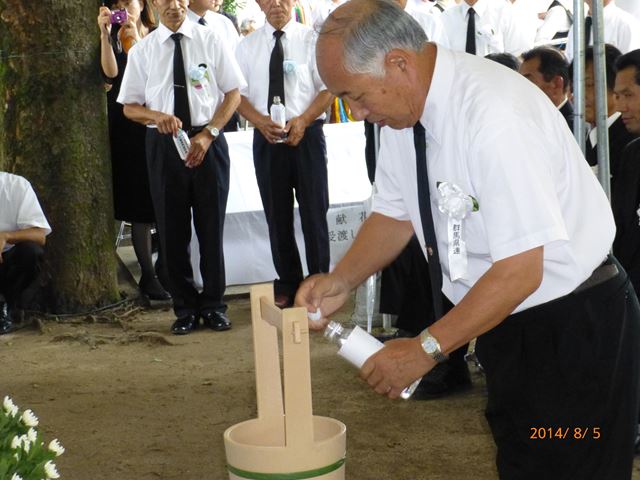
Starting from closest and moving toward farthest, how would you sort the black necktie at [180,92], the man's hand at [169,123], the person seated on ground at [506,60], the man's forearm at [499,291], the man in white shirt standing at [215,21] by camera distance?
1. the man's forearm at [499,291]
2. the person seated on ground at [506,60]
3. the man's hand at [169,123]
4. the black necktie at [180,92]
5. the man in white shirt standing at [215,21]

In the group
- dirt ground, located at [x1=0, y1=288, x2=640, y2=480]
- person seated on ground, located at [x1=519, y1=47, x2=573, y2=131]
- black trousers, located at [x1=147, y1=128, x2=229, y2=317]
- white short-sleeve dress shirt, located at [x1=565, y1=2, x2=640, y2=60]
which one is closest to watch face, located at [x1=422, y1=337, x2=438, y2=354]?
dirt ground, located at [x1=0, y1=288, x2=640, y2=480]

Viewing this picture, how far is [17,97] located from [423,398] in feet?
11.2

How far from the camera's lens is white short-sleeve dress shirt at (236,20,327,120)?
6453 mm

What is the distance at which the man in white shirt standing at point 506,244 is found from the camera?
2.15 m

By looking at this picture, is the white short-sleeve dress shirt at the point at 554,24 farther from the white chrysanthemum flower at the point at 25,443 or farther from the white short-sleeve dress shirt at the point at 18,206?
the white chrysanthemum flower at the point at 25,443

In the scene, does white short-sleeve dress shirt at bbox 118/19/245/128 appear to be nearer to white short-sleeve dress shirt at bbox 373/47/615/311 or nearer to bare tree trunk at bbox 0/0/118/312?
bare tree trunk at bbox 0/0/118/312

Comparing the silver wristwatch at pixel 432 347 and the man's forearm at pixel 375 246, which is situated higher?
the man's forearm at pixel 375 246

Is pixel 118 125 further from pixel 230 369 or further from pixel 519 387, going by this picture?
pixel 519 387

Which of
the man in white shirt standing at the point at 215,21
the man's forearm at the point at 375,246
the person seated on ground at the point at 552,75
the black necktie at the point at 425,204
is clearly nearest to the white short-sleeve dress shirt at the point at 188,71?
the man in white shirt standing at the point at 215,21

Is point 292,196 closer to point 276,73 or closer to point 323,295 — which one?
point 276,73

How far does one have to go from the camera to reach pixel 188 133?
20.3 ft

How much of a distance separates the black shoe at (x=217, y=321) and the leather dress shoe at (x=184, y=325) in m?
0.09

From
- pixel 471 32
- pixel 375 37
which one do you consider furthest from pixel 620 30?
pixel 375 37
